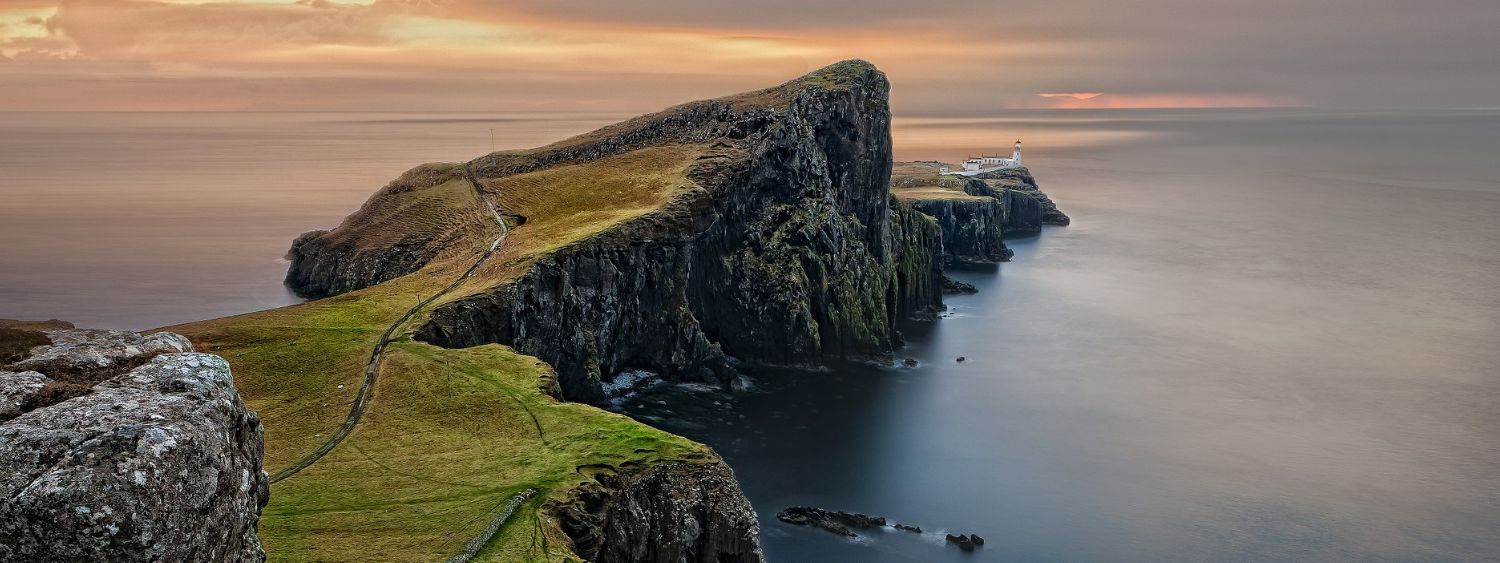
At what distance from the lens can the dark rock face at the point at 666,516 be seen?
50938mm

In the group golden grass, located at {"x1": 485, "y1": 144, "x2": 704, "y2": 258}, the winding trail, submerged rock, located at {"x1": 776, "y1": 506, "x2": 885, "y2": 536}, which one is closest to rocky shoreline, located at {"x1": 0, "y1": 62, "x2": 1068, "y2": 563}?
submerged rock, located at {"x1": 776, "y1": 506, "x2": 885, "y2": 536}

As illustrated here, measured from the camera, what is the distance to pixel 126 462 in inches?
814

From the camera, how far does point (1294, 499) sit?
8419cm

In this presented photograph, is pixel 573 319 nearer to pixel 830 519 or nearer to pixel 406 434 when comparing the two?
pixel 830 519

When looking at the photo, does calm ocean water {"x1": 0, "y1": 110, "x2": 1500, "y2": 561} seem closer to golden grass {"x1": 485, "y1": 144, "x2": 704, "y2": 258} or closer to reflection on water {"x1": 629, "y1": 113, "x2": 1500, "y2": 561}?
reflection on water {"x1": 629, "y1": 113, "x2": 1500, "y2": 561}

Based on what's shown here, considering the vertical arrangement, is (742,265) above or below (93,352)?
below

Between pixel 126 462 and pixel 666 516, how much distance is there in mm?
34356

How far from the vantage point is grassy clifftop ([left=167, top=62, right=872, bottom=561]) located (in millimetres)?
46875

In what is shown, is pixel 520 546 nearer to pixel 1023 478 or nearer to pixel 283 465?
pixel 283 465

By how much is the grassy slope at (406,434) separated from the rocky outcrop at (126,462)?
792 inches

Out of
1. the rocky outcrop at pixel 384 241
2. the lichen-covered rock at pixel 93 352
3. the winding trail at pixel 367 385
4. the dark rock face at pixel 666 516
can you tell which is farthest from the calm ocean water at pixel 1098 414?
the lichen-covered rock at pixel 93 352

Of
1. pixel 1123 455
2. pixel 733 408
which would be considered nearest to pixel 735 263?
pixel 733 408

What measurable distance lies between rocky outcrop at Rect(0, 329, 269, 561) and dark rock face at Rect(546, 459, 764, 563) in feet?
87.9

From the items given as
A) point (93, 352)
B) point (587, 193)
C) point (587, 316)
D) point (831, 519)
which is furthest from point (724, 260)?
point (93, 352)
